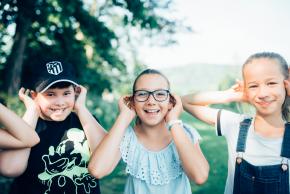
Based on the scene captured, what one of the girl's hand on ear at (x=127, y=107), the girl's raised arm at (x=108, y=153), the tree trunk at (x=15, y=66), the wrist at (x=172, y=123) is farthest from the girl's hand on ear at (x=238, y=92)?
the tree trunk at (x=15, y=66)

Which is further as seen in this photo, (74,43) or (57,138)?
(74,43)

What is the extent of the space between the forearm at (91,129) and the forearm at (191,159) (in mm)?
614

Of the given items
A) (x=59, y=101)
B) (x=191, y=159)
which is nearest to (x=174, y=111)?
(x=191, y=159)

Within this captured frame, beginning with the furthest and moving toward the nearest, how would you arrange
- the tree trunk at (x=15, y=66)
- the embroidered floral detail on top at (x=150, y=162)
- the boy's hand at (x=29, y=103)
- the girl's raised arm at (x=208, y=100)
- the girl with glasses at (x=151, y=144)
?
1. the tree trunk at (x=15, y=66)
2. the girl's raised arm at (x=208, y=100)
3. the boy's hand at (x=29, y=103)
4. the embroidered floral detail on top at (x=150, y=162)
5. the girl with glasses at (x=151, y=144)

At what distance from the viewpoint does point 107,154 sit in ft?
7.07

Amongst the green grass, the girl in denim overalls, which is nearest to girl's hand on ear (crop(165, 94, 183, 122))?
the girl in denim overalls

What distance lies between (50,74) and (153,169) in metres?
1.05

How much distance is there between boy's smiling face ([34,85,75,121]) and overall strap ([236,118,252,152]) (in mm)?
1306

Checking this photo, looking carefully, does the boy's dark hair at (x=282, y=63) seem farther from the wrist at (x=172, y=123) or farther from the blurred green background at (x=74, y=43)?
the blurred green background at (x=74, y=43)

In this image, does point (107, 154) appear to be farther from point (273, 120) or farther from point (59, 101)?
point (273, 120)

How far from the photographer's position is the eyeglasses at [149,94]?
7.56ft

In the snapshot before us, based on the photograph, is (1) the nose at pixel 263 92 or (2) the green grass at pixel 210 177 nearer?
(1) the nose at pixel 263 92

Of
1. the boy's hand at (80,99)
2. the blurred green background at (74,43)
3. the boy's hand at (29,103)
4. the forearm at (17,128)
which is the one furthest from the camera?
the blurred green background at (74,43)

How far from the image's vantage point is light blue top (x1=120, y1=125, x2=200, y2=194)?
2.24 m
